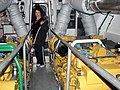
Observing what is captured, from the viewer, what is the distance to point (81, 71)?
2.77 m

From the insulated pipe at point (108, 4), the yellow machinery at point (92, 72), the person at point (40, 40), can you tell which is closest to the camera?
the insulated pipe at point (108, 4)

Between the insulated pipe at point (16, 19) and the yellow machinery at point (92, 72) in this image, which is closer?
the yellow machinery at point (92, 72)

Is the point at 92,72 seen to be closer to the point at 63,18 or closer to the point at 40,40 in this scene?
the point at 63,18

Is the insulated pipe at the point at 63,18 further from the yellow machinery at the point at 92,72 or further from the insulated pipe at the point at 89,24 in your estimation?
the yellow machinery at the point at 92,72

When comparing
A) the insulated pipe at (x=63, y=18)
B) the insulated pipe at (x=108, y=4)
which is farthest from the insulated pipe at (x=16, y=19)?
the insulated pipe at (x=108, y=4)

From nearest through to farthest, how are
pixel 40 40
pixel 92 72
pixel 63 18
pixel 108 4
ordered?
pixel 108 4
pixel 92 72
pixel 63 18
pixel 40 40

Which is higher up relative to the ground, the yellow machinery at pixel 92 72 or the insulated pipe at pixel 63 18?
the insulated pipe at pixel 63 18

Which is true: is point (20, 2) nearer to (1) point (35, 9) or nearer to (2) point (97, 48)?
(1) point (35, 9)

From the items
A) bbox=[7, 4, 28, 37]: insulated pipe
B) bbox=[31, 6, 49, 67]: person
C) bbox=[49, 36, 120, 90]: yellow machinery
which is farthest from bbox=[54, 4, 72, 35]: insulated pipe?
bbox=[49, 36, 120, 90]: yellow machinery

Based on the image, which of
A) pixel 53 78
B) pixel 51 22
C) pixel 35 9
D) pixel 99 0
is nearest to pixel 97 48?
pixel 99 0

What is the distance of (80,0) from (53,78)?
6.70ft

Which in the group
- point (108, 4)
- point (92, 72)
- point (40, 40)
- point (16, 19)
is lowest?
point (40, 40)

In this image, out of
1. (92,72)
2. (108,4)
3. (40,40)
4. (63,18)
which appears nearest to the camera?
(108,4)

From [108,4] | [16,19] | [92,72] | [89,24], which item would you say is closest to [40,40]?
[16,19]
